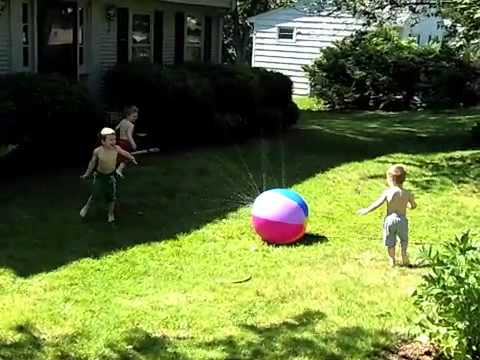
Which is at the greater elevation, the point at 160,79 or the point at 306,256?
the point at 160,79

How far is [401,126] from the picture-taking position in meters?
18.2

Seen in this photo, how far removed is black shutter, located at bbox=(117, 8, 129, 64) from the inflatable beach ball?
8023 mm

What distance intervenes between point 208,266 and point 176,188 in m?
3.59

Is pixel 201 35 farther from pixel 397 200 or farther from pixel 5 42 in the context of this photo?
pixel 397 200

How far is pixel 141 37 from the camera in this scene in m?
15.9

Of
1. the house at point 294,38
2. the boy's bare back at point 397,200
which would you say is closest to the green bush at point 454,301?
the boy's bare back at point 397,200

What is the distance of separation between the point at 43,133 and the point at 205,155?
129 inches

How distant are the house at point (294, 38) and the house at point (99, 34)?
310 inches

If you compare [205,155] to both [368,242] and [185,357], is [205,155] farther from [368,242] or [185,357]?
[185,357]

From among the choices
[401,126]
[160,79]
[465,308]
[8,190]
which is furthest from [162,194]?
[401,126]

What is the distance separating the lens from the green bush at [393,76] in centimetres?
2245

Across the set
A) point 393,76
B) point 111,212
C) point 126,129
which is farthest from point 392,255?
point 393,76

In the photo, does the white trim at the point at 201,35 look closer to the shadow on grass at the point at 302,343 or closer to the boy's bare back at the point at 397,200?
the boy's bare back at the point at 397,200

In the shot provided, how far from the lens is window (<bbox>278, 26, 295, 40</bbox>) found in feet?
88.2
